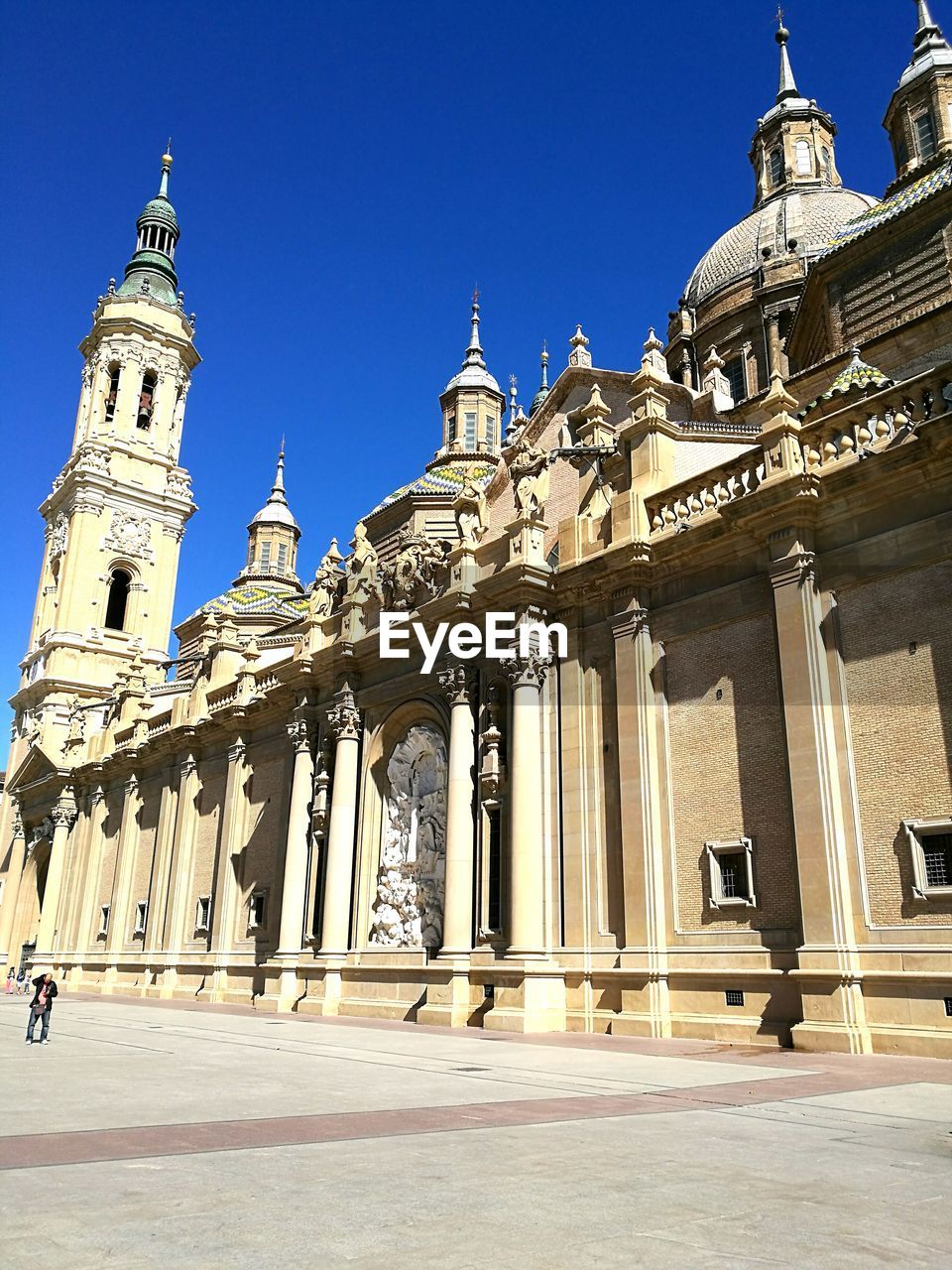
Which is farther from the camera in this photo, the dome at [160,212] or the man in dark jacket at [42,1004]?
the dome at [160,212]

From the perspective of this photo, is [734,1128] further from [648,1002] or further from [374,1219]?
[648,1002]

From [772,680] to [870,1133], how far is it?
39.2ft

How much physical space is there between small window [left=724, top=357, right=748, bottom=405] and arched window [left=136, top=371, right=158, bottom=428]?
4165 centimetres

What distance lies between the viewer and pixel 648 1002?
20.4 meters

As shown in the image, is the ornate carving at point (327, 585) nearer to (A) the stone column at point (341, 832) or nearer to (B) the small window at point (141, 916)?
(A) the stone column at point (341, 832)

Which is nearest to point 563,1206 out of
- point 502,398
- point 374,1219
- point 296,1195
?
point 374,1219

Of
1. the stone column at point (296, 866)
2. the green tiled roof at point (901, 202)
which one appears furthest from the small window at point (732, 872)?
the green tiled roof at point (901, 202)

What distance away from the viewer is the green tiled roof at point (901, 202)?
3138 cm

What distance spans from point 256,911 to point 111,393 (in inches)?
1881

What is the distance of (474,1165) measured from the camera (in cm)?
757

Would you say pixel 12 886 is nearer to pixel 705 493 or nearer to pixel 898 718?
pixel 705 493

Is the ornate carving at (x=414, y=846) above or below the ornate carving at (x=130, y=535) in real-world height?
below

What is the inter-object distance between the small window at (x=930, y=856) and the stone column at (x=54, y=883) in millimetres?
44927

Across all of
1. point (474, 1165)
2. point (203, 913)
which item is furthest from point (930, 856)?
point (203, 913)
